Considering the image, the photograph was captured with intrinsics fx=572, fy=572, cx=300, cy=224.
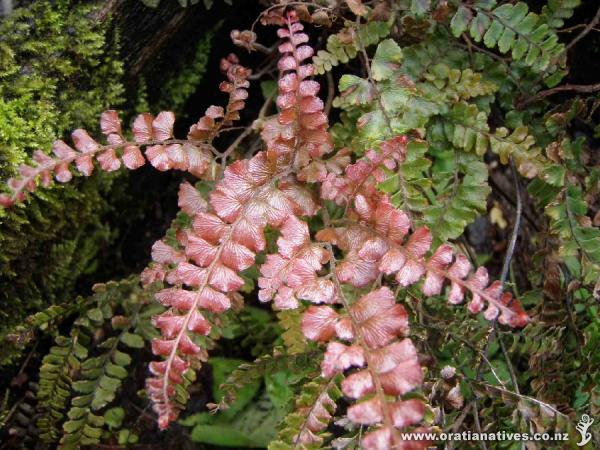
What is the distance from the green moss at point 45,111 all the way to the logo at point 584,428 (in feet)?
4.53

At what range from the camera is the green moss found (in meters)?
1.42

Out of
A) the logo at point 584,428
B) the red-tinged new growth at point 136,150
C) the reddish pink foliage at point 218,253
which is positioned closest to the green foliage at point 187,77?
the red-tinged new growth at point 136,150

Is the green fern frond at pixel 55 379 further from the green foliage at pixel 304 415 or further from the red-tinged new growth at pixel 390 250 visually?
the red-tinged new growth at pixel 390 250

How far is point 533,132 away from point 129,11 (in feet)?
3.79

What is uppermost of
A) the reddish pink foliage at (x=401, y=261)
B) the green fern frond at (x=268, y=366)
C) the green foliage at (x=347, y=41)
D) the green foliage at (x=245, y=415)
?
the green foliage at (x=347, y=41)

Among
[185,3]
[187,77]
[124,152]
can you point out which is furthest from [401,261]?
[187,77]

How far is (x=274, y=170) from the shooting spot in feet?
4.09

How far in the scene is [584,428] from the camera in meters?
1.23

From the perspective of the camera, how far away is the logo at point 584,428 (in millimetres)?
1194

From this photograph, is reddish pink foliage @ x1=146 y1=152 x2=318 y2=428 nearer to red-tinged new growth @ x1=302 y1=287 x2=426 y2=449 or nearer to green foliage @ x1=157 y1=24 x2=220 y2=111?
red-tinged new growth @ x1=302 y1=287 x2=426 y2=449

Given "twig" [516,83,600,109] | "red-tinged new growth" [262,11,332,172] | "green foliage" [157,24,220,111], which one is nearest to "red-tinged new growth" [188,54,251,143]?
"red-tinged new growth" [262,11,332,172]

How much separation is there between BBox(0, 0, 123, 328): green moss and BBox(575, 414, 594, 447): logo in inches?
54.3

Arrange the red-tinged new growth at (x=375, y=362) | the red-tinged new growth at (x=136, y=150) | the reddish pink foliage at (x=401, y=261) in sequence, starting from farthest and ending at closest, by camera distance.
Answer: the red-tinged new growth at (x=136, y=150)
the reddish pink foliage at (x=401, y=261)
the red-tinged new growth at (x=375, y=362)

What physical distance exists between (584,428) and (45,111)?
1.46 metres
